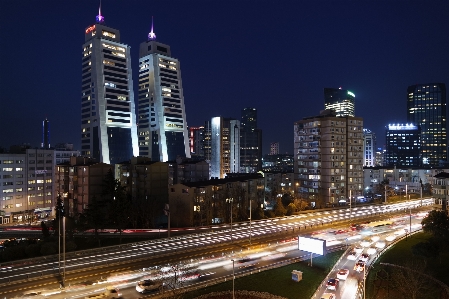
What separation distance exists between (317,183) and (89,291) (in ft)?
246

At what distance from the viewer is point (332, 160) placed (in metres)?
93.7

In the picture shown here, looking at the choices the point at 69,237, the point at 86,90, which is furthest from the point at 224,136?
the point at 69,237

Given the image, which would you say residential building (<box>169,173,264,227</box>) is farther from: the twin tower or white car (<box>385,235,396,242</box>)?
the twin tower

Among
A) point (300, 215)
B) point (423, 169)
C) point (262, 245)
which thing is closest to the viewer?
point (262, 245)

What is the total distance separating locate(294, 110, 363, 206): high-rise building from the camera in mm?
93562

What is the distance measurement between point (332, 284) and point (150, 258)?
21.4m

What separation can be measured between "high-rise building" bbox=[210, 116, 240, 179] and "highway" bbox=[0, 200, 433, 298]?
302ft

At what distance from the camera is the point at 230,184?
76.9m

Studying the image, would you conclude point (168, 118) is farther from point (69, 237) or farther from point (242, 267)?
point (242, 267)

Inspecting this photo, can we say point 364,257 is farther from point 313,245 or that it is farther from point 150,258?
point 150,258

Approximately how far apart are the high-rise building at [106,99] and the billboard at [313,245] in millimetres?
114190

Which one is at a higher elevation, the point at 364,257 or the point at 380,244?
the point at 364,257

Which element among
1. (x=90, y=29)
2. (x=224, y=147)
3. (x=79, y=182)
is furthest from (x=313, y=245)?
(x=90, y=29)

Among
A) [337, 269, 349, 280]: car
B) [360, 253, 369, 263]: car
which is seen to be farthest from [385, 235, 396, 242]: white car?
[337, 269, 349, 280]: car
